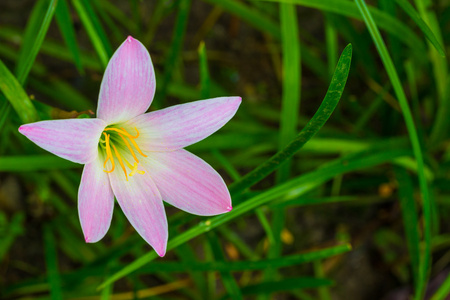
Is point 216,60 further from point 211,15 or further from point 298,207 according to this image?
point 298,207

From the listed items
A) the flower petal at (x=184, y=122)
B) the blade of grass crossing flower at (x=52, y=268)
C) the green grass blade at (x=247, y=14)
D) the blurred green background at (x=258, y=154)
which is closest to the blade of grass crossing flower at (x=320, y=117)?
the blurred green background at (x=258, y=154)

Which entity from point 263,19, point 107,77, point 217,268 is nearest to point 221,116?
point 107,77

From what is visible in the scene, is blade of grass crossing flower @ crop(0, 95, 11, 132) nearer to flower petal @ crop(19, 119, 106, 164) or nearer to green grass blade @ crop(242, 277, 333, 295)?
flower petal @ crop(19, 119, 106, 164)

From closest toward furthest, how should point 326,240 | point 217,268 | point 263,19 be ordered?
point 217,268 → point 263,19 → point 326,240

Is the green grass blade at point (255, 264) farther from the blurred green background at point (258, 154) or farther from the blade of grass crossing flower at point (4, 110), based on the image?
the blade of grass crossing flower at point (4, 110)

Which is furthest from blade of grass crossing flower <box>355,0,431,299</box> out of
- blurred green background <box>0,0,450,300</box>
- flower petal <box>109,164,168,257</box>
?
flower petal <box>109,164,168,257</box>

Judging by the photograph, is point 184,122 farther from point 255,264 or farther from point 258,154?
point 258,154
